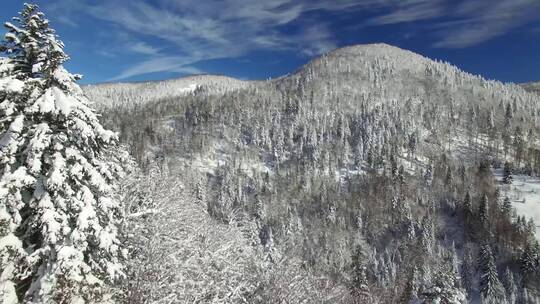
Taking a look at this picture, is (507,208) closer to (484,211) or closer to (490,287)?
(484,211)

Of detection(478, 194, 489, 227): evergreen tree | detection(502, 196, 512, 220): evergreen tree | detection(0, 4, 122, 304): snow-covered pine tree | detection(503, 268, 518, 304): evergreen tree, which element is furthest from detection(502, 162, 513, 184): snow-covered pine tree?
detection(0, 4, 122, 304): snow-covered pine tree

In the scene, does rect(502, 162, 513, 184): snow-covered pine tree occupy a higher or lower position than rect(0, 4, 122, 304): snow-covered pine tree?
higher

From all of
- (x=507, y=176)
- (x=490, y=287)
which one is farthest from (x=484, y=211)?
(x=490, y=287)

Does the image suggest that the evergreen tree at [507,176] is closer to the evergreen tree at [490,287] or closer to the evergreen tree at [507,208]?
the evergreen tree at [507,208]

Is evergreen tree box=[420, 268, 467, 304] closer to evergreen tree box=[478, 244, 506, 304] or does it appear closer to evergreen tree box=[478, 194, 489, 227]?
evergreen tree box=[478, 244, 506, 304]

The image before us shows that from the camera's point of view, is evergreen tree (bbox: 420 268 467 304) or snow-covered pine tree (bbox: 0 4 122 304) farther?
evergreen tree (bbox: 420 268 467 304)

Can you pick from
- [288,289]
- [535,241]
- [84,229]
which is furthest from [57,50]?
[535,241]

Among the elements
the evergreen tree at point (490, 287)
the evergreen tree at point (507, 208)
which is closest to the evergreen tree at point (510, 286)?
the evergreen tree at point (490, 287)
